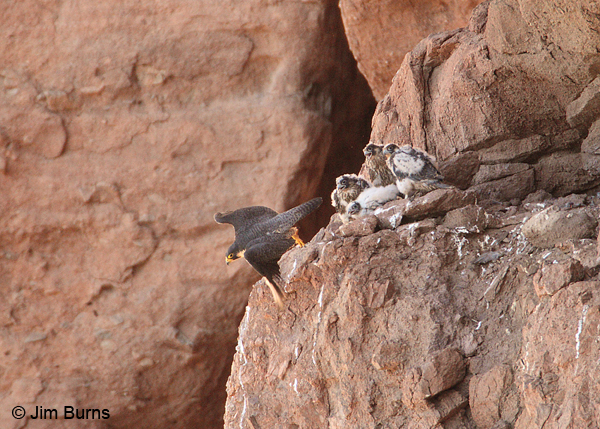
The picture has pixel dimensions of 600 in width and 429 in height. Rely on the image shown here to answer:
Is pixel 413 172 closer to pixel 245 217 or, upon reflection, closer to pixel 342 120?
pixel 245 217

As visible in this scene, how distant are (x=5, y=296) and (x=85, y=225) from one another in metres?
1.18

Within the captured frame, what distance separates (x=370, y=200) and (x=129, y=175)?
12.2 ft

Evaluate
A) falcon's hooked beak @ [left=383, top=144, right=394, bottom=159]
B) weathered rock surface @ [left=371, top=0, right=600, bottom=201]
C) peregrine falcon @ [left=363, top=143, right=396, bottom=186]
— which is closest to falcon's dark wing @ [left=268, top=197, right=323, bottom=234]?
peregrine falcon @ [left=363, top=143, right=396, bottom=186]

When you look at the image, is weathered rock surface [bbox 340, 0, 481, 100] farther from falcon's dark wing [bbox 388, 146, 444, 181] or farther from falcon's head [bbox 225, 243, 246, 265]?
falcon's head [bbox 225, 243, 246, 265]

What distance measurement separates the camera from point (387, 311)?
3.63m

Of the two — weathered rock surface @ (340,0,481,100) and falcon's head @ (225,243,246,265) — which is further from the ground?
weathered rock surface @ (340,0,481,100)

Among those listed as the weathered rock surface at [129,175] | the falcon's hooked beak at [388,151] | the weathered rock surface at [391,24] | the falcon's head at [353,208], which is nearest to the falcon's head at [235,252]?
the falcon's head at [353,208]

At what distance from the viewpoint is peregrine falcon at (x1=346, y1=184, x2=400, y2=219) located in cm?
427

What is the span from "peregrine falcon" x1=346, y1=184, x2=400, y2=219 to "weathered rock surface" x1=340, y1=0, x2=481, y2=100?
2.18 meters

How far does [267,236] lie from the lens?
462 centimetres

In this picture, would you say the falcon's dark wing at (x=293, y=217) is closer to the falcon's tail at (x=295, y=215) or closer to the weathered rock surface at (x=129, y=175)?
the falcon's tail at (x=295, y=215)

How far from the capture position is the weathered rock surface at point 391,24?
19.3 feet

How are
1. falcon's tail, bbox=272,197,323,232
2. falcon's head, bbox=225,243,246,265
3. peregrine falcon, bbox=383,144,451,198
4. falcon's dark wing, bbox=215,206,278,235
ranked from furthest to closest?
falcon's dark wing, bbox=215,206,278,235 → falcon's head, bbox=225,243,246,265 → falcon's tail, bbox=272,197,323,232 → peregrine falcon, bbox=383,144,451,198

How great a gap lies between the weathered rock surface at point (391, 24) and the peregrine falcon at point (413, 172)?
213cm
